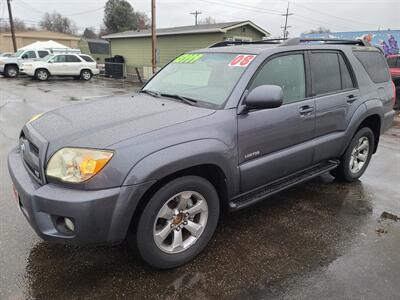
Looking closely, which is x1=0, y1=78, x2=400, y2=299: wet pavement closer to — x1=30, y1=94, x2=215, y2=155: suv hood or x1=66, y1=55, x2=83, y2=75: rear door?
x1=30, y1=94, x2=215, y2=155: suv hood

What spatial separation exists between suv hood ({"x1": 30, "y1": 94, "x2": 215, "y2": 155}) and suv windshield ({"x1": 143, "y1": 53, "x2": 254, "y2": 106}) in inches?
9.1

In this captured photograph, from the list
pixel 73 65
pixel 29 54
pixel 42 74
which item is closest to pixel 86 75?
pixel 73 65

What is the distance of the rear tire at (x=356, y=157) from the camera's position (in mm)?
4414

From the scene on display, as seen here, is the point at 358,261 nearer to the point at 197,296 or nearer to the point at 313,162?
the point at 313,162

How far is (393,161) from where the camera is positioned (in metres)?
5.79

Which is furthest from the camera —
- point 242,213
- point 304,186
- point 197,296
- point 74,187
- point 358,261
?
point 304,186

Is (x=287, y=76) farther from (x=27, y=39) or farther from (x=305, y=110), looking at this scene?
(x=27, y=39)

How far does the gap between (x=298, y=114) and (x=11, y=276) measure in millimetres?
2896

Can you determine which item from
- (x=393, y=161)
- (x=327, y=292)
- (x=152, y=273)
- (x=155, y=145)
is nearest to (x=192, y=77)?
(x=155, y=145)

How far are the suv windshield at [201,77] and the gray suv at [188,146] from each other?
0.01m

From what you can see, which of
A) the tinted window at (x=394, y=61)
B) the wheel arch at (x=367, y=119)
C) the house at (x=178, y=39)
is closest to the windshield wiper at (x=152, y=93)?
the wheel arch at (x=367, y=119)

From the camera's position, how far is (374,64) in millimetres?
4602

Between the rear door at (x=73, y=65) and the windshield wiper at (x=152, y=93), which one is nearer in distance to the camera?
the windshield wiper at (x=152, y=93)

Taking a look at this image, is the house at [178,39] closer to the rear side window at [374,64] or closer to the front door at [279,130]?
the rear side window at [374,64]
